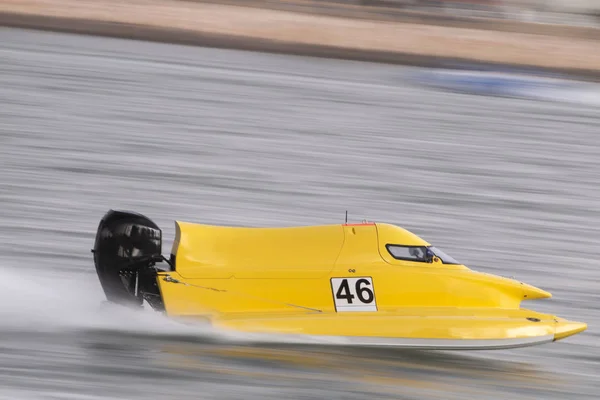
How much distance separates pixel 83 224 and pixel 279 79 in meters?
9.68

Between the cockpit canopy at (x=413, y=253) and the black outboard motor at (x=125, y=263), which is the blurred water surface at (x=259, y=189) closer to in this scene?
the black outboard motor at (x=125, y=263)

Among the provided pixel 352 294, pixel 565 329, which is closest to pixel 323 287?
pixel 352 294

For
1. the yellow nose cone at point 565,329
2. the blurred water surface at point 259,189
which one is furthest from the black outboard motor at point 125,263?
the yellow nose cone at point 565,329

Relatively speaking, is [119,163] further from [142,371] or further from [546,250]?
[142,371]

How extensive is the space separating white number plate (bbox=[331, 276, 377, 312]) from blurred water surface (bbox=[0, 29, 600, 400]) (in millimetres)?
347

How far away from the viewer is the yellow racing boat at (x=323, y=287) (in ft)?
22.0

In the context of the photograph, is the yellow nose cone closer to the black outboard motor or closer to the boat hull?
the boat hull

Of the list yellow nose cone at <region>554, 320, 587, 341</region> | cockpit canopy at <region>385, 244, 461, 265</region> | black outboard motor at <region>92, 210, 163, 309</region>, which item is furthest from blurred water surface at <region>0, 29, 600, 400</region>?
cockpit canopy at <region>385, 244, 461, 265</region>

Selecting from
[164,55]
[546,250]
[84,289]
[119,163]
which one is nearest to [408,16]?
[164,55]

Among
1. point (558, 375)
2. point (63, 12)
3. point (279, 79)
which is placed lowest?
point (558, 375)

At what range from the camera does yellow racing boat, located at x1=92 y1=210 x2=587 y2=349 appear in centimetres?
671

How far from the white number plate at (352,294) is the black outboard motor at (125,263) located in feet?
3.97

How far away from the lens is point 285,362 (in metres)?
6.68

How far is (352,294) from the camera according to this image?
6859 millimetres
